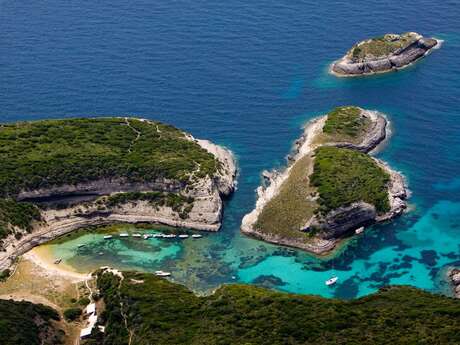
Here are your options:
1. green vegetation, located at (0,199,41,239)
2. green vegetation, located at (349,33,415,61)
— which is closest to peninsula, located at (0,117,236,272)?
green vegetation, located at (0,199,41,239)

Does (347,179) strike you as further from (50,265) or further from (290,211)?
(50,265)

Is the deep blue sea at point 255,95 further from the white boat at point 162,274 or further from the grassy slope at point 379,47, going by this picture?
the grassy slope at point 379,47

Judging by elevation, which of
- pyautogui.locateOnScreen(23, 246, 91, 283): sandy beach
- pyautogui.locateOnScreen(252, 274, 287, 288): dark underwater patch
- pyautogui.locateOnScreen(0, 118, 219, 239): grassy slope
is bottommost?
pyautogui.locateOnScreen(23, 246, 91, 283): sandy beach

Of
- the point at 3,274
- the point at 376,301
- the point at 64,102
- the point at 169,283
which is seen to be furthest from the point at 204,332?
the point at 64,102

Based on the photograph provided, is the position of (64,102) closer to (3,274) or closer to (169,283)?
(3,274)

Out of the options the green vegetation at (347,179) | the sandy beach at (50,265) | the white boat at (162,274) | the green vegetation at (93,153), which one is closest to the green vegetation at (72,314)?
the sandy beach at (50,265)

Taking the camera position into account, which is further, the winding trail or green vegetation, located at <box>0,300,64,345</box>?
the winding trail

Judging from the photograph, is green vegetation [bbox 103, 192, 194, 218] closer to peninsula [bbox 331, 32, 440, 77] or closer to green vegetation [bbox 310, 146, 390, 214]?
green vegetation [bbox 310, 146, 390, 214]
